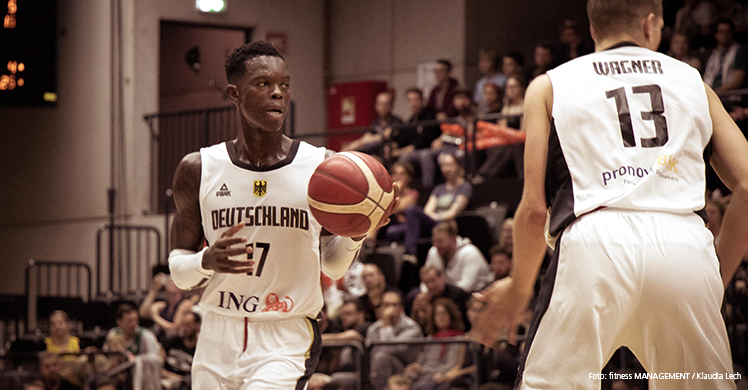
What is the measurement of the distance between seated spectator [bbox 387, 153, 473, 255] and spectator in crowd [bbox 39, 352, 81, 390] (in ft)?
12.2

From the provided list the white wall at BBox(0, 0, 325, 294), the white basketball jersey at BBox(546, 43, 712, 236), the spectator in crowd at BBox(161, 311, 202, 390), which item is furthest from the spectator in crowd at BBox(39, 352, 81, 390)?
Answer: the white basketball jersey at BBox(546, 43, 712, 236)

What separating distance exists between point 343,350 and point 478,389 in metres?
1.47

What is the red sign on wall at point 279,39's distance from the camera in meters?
14.7

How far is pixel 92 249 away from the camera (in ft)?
47.0

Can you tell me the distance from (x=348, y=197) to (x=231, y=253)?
1.66ft

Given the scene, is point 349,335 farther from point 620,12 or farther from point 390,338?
point 620,12

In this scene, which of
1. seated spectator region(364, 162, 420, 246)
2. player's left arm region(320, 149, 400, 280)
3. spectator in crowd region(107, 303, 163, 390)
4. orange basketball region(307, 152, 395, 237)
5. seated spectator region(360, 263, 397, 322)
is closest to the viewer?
orange basketball region(307, 152, 395, 237)

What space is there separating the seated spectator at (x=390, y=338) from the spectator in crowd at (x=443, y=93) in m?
4.04

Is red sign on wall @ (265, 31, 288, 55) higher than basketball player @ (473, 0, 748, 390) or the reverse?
higher

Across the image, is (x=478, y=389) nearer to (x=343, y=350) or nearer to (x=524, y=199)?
(x=343, y=350)

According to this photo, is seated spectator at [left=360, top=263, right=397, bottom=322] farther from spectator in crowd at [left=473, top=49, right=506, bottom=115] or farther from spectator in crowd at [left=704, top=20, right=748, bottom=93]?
spectator in crowd at [left=704, top=20, right=748, bottom=93]

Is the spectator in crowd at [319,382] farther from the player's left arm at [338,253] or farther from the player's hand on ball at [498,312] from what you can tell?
the player's hand on ball at [498,312]

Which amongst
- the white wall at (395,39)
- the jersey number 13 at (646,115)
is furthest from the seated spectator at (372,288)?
the jersey number 13 at (646,115)

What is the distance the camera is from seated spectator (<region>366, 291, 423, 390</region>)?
736 cm
